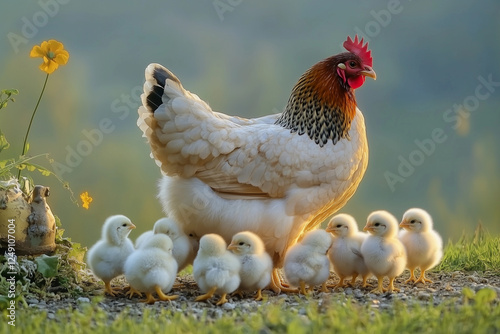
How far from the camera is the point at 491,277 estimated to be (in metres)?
5.11

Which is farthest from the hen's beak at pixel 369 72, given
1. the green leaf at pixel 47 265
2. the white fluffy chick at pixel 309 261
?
the green leaf at pixel 47 265

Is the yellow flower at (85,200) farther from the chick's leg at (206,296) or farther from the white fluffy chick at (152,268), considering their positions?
the chick's leg at (206,296)

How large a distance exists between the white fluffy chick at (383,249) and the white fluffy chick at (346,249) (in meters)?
0.09

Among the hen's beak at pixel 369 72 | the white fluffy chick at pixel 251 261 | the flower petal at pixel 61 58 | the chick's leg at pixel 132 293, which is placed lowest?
the chick's leg at pixel 132 293

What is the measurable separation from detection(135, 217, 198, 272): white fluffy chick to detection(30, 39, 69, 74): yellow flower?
54.4 inches

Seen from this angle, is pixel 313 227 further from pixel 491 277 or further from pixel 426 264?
pixel 491 277

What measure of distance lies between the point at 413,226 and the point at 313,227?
0.76 metres

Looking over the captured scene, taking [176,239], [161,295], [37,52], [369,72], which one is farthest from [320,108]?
[37,52]

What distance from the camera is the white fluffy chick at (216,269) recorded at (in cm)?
401

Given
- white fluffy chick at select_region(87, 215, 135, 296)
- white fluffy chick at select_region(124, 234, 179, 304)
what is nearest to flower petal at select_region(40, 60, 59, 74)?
white fluffy chick at select_region(87, 215, 135, 296)

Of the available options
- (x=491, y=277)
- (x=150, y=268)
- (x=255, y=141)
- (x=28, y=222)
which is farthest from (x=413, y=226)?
(x=28, y=222)

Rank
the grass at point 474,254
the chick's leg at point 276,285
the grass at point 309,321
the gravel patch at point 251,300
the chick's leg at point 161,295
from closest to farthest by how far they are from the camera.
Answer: the grass at point 309,321 → the gravel patch at point 251,300 → the chick's leg at point 161,295 → the chick's leg at point 276,285 → the grass at point 474,254

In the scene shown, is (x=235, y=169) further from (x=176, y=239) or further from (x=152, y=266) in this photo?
(x=152, y=266)

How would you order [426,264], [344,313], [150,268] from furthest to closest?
[426,264]
[150,268]
[344,313]
